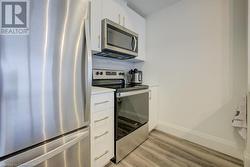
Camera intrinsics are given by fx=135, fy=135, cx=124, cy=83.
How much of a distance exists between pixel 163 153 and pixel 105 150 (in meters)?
0.83

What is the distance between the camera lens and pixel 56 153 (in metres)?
0.86

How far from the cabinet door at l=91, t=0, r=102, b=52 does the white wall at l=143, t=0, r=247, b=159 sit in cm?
129

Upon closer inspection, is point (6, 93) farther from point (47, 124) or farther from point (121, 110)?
point (121, 110)

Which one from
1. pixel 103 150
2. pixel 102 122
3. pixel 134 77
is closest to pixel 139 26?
pixel 134 77

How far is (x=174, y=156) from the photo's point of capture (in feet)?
5.70

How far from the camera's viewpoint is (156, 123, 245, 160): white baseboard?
1.74 m

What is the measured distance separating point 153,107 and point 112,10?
5.51 feet

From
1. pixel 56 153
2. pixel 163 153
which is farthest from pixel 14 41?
pixel 163 153

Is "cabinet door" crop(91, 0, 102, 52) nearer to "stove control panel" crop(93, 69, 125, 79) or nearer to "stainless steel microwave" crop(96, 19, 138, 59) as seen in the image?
"stainless steel microwave" crop(96, 19, 138, 59)

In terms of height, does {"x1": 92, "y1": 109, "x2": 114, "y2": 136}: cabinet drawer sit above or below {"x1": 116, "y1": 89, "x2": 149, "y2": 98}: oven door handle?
below

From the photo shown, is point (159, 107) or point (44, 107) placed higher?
point (44, 107)

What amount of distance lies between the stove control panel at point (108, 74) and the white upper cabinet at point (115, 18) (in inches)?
16.3

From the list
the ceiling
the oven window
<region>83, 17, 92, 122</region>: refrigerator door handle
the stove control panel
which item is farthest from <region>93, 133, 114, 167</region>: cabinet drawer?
the ceiling

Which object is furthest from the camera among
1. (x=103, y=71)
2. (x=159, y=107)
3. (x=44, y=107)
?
(x=159, y=107)
